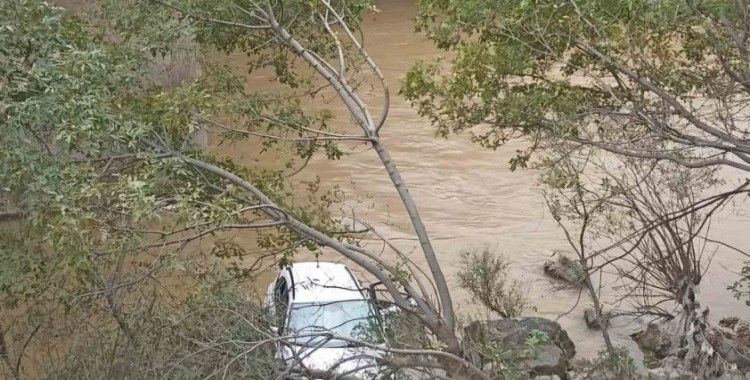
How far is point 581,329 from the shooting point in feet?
40.5

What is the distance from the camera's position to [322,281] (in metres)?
10.7

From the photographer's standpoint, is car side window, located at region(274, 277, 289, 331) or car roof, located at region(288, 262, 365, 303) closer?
car side window, located at region(274, 277, 289, 331)

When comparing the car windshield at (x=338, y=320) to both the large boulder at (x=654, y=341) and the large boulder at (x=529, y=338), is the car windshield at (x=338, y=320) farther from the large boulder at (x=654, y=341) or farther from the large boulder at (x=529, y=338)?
the large boulder at (x=654, y=341)

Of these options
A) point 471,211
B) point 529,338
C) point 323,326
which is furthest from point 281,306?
point 471,211

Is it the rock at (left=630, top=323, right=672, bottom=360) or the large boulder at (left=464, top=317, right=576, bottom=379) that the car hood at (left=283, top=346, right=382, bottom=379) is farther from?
the rock at (left=630, top=323, right=672, bottom=360)

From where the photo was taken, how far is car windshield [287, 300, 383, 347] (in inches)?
309

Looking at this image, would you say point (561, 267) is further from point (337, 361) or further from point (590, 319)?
point (337, 361)

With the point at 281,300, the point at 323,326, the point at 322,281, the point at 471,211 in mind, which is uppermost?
the point at 323,326

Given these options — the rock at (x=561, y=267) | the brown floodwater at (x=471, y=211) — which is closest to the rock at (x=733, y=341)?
the brown floodwater at (x=471, y=211)

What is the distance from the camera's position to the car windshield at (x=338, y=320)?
7.84 meters

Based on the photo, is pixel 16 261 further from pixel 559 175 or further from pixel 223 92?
pixel 559 175

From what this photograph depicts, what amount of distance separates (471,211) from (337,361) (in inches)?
356

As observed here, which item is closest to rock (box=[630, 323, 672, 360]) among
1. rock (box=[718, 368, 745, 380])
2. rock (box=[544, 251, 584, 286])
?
rock (box=[544, 251, 584, 286])

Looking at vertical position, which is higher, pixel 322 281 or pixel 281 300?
pixel 281 300
